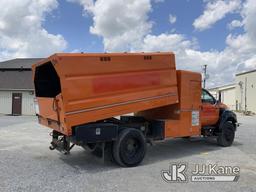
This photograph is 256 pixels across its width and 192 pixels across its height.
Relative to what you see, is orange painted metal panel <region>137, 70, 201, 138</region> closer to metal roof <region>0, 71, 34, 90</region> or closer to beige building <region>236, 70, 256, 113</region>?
metal roof <region>0, 71, 34, 90</region>

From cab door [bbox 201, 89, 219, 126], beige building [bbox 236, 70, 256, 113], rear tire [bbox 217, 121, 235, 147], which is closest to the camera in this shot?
cab door [bbox 201, 89, 219, 126]

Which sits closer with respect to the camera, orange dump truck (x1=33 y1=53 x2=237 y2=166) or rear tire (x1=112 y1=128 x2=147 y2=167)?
orange dump truck (x1=33 y1=53 x2=237 y2=166)

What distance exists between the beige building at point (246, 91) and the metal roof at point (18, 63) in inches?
992

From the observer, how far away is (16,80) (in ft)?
117

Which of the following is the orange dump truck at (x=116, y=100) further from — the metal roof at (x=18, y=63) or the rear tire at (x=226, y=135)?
the metal roof at (x=18, y=63)

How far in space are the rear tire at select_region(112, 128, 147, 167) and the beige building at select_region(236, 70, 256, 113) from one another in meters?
33.0

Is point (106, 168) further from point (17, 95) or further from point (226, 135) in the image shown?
point (17, 95)

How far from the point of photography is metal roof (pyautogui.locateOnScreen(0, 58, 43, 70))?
124 ft

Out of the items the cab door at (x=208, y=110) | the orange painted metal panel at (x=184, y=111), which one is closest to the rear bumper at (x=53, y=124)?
the orange painted metal panel at (x=184, y=111)

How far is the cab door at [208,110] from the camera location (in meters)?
11.4

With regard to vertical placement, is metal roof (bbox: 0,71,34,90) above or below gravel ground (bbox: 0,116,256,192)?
above

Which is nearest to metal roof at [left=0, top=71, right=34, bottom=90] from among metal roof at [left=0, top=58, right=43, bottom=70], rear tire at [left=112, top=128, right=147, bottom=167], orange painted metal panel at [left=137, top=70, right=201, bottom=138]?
metal roof at [left=0, top=58, right=43, bottom=70]

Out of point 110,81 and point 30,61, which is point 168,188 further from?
point 30,61

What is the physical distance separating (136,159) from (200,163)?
182 centimetres
